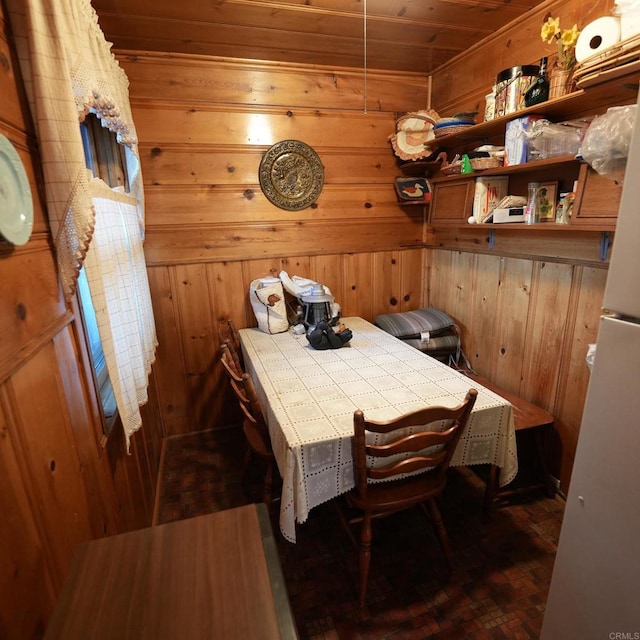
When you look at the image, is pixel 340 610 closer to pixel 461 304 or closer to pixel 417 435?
pixel 417 435

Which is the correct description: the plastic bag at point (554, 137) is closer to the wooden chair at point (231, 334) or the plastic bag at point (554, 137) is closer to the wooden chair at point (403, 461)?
the wooden chair at point (403, 461)

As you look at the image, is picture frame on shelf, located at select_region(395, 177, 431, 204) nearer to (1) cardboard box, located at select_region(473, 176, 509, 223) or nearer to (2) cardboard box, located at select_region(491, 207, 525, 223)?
(1) cardboard box, located at select_region(473, 176, 509, 223)

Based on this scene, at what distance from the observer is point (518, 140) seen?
176 cm

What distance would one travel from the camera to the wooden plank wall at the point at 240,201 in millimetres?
2295

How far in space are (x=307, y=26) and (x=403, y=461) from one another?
2.20 meters

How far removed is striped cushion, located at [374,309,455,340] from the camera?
8.32 ft

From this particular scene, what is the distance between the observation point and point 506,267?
2.17 metres

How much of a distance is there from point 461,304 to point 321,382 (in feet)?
4.60

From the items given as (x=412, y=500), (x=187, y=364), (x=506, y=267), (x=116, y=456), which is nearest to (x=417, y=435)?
(x=412, y=500)

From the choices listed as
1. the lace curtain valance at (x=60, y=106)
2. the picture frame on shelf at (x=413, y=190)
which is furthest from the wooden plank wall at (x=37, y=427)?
the picture frame on shelf at (x=413, y=190)

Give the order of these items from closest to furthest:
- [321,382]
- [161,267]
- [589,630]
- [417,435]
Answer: [589,630], [417,435], [321,382], [161,267]

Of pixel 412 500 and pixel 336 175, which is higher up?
pixel 336 175

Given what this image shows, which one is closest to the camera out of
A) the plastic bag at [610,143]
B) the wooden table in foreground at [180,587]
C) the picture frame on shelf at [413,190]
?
the wooden table in foreground at [180,587]

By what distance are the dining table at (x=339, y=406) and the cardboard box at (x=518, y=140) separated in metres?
1.07
